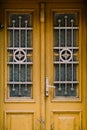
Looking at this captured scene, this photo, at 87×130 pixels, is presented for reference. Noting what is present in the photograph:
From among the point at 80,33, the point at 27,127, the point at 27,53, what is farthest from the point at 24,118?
the point at 80,33

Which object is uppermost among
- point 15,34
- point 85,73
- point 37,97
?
point 15,34

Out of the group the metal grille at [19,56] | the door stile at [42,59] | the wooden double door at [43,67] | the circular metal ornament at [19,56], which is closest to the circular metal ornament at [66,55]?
the wooden double door at [43,67]

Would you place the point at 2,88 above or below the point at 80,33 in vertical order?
below

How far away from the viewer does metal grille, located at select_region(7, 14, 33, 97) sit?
583 cm

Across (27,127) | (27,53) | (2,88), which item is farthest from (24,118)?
(27,53)

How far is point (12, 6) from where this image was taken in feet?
19.1

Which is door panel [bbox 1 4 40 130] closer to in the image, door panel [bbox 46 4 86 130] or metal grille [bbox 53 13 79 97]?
door panel [bbox 46 4 86 130]

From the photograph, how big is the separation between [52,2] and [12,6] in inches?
24.8

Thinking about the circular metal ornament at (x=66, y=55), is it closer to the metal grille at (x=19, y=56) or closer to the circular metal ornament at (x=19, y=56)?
the metal grille at (x=19, y=56)

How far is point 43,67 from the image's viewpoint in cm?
580

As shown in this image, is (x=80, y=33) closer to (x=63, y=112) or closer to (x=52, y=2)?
(x=52, y=2)

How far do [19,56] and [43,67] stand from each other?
0.41 metres

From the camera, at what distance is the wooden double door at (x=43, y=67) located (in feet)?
19.1

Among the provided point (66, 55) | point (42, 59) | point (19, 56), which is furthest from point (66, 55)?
point (19, 56)
